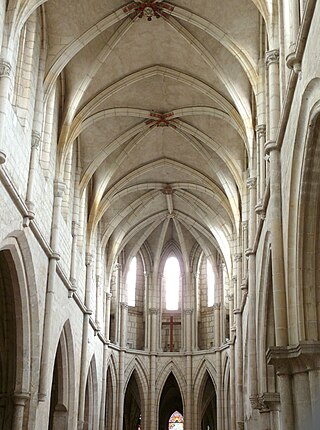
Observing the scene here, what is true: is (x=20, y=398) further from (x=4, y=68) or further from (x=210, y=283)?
(x=210, y=283)

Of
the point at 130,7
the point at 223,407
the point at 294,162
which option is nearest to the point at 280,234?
the point at 294,162

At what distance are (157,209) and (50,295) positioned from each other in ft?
47.5

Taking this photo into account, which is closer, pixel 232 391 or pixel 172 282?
pixel 232 391

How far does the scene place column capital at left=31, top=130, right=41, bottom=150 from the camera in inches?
762

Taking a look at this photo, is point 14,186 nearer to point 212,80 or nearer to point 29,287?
point 29,287

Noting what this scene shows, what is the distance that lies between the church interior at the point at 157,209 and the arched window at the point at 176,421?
2.19 meters

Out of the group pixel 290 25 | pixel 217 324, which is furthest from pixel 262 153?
pixel 217 324

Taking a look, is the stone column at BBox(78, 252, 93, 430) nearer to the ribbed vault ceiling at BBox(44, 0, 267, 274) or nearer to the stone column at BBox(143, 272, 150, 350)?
the ribbed vault ceiling at BBox(44, 0, 267, 274)

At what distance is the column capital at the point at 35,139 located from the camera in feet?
63.5

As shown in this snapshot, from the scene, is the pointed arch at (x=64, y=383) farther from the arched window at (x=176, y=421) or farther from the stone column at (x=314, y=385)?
the arched window at (x=176, y=421)

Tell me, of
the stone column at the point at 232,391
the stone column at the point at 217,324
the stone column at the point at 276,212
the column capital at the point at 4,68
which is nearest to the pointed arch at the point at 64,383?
the stone column at the point at 232,391

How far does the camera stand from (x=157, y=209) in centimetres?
3450

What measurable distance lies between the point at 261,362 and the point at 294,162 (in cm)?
795

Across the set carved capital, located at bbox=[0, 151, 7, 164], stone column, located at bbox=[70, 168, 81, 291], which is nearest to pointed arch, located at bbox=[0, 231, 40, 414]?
carved capital, located at bbox=[0, 151, 7, 164]
